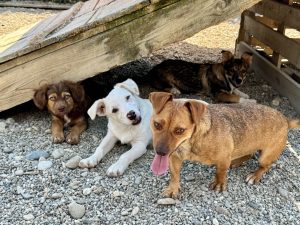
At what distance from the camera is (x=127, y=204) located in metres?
4.22

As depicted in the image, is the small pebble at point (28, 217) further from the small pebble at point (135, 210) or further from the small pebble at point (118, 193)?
the small pebble at point (135, 210)

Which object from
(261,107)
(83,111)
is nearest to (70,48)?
(83,111)

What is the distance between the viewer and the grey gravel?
4051mm

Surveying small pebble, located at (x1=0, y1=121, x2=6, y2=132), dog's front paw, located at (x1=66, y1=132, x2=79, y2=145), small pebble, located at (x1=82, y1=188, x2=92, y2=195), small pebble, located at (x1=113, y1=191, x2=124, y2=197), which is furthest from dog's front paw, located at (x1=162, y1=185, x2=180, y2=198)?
small pebble, located at (x1=0, y1=121, x2=6, y2=132)

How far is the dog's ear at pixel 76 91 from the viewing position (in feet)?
18.0

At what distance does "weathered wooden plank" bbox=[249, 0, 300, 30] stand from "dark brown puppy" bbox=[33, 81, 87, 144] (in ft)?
11.7

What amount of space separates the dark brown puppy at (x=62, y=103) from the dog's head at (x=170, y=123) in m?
1.87

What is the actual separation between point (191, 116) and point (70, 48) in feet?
7.50

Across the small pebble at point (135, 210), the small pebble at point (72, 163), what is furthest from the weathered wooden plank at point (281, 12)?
the small pebble at point (135, 210)

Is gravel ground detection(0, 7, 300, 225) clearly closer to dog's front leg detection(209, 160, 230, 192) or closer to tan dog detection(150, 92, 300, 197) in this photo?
dog's front leg detection(209, 160, 230, 192)

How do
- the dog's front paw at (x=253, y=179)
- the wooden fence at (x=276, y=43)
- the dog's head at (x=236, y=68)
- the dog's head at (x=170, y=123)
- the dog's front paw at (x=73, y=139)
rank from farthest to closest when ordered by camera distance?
the dog's head at (x=236, y=68) < the wooden fence at (x=276, y=43) < the dog's front paw at (x=73, y=139) < the dog's front paw at (x=253, y=179) < the dog's head at (x=170, y=123)

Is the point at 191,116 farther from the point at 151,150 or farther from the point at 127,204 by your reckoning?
the point at 151,150

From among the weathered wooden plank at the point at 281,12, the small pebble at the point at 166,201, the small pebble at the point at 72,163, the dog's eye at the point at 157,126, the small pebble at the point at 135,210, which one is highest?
the dog's eye at the point at 157,126

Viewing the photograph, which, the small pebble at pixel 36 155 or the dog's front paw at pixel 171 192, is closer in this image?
the dog's front paw at pixel 171 192
